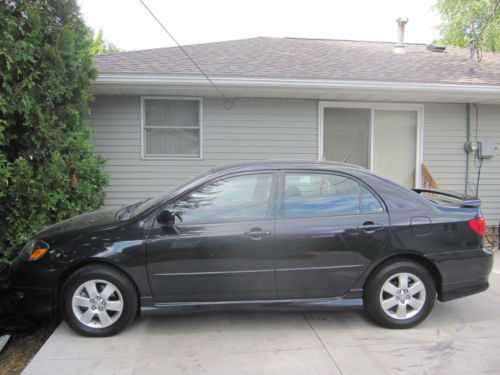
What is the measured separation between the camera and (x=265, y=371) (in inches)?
118

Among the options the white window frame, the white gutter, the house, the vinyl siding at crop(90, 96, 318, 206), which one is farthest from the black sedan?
the white window frame

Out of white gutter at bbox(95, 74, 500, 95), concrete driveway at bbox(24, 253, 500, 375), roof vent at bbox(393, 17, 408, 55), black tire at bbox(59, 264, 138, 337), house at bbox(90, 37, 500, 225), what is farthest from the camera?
roof vent at bbox(393, 17, 408, 55)

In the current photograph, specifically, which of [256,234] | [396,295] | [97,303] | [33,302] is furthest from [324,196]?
[33,302]

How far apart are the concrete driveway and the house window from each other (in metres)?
3.66

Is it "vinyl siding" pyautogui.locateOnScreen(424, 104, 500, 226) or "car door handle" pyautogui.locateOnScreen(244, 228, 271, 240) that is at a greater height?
"vinyl siding" pyautogui.locateOnScreen(424, 104, 500, 226)

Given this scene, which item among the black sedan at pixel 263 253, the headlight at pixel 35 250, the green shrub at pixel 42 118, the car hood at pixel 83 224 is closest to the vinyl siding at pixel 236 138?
the green shrub at pixel 42 118

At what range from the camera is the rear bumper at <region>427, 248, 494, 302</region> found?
367cm

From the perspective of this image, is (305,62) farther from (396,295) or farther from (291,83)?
(396,295)

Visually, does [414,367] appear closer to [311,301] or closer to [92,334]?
[311,301]

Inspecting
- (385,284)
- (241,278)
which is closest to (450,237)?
(385,284)

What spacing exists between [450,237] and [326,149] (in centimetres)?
378

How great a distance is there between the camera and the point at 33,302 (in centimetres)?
347

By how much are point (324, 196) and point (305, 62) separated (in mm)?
4397

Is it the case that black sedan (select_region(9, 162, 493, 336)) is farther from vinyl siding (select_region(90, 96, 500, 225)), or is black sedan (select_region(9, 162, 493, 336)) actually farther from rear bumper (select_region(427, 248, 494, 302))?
vinyl siding (select_region(90, 96, 500, 225))
